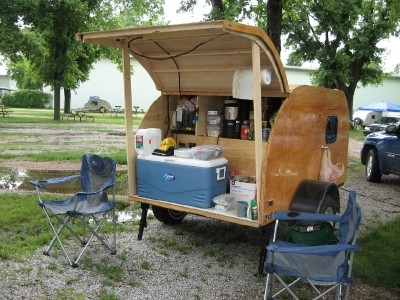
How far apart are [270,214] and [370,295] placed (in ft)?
3.81

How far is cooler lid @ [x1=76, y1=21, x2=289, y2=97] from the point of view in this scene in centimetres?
399

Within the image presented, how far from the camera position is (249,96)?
455cm

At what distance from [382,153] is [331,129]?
15.2 feet

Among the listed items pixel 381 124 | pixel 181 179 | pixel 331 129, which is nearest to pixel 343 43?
pixel 381 124

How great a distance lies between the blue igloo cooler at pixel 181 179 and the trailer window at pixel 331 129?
146cm

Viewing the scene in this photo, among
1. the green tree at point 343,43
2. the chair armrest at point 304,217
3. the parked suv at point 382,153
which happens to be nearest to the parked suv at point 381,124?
the green tree at point 343,43

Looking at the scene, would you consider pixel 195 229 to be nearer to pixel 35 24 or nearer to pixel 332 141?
pixel 332 141

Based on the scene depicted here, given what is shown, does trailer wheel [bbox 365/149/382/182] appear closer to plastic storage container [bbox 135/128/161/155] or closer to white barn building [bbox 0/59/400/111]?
plastic storage container [bbox 135/128/161/155]

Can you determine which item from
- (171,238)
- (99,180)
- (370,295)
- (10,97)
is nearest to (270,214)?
(370,295)

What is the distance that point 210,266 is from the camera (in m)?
4.59

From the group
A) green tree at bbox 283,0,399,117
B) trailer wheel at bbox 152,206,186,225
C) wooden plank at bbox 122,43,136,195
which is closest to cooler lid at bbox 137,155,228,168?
wooden plank at bbox 122,43,136,195

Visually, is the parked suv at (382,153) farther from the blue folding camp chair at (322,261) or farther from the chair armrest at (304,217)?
the blue folding camp chair at (322,261)

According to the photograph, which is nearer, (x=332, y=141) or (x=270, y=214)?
(x=270, y=214)

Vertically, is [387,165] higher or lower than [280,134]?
lower
